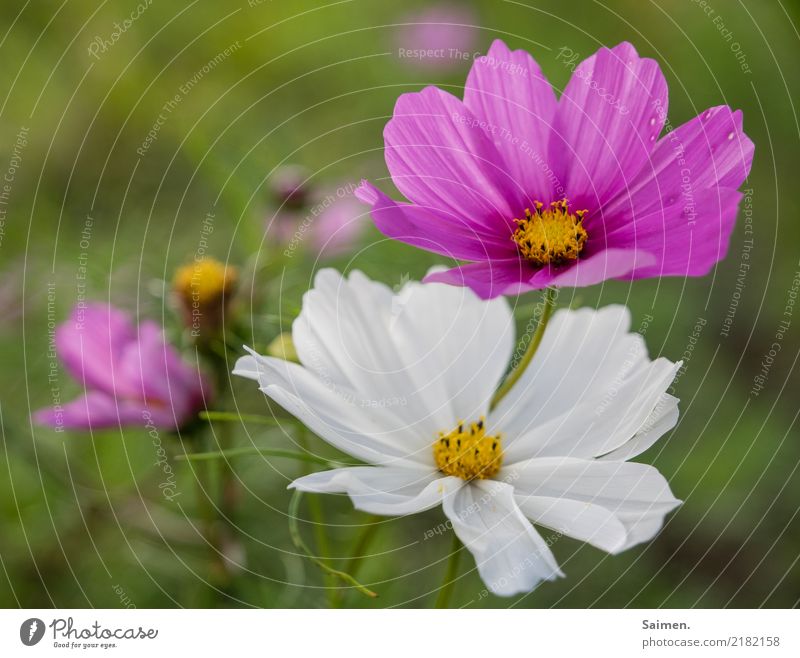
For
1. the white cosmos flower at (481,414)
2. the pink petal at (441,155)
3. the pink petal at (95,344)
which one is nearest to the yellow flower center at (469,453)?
the white cosmos flower at (481,414)

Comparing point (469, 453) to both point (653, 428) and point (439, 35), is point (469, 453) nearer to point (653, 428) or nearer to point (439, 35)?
point (653, 428)

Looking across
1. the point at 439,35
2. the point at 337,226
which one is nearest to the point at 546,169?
the point at 337,226

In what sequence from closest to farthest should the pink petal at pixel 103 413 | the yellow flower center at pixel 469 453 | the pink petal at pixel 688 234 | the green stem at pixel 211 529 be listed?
the pink petal at pixel 688 234, the yellow flower center at pixel 469 453, the pink petal at pixel 103 413, the green stem at pixel 211 529

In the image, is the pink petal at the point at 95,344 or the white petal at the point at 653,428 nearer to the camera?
the white petal at the point at 653,428

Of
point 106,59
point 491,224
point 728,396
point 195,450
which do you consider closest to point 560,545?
point 728,396

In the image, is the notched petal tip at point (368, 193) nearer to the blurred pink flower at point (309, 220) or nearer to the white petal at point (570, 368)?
the white petal at point (570, 368)
